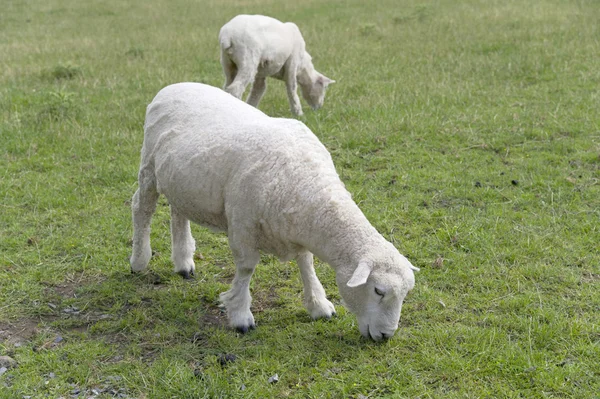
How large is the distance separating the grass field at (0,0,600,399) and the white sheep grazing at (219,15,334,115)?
1.31 ft

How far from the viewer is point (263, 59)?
9617mm

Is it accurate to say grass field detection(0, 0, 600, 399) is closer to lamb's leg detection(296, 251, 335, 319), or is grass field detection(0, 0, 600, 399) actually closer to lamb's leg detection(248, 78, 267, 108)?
lamb's leg detection(296, 251, 335, 319)

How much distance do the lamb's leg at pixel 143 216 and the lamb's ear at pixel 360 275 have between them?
2.16 m

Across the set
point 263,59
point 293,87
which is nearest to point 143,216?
point 263,59

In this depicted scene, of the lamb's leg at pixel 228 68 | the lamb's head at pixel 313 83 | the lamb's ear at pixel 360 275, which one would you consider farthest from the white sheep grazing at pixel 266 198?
the lamb's head at pixel 313 83

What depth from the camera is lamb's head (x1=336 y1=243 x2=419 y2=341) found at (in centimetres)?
403

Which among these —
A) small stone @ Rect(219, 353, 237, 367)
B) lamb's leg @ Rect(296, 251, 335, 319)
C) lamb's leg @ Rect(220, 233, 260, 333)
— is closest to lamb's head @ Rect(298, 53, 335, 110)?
lamb's leg @ Rect(296, 251, 335, 319)

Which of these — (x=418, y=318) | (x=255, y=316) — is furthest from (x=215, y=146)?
(x=418, y=318)

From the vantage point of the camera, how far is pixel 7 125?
30.0 feet

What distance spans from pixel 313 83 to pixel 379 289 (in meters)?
6.75

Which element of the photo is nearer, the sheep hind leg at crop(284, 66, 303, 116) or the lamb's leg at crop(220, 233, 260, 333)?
the lamb's leg at crop(220, 233, 260, 333)

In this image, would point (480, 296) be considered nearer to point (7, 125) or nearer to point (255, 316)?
point (255, 316)

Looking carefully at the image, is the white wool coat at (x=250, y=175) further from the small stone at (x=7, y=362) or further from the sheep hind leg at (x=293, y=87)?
the sheep hind leg at (x=293, y=87)

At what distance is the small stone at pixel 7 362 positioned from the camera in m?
4.41
